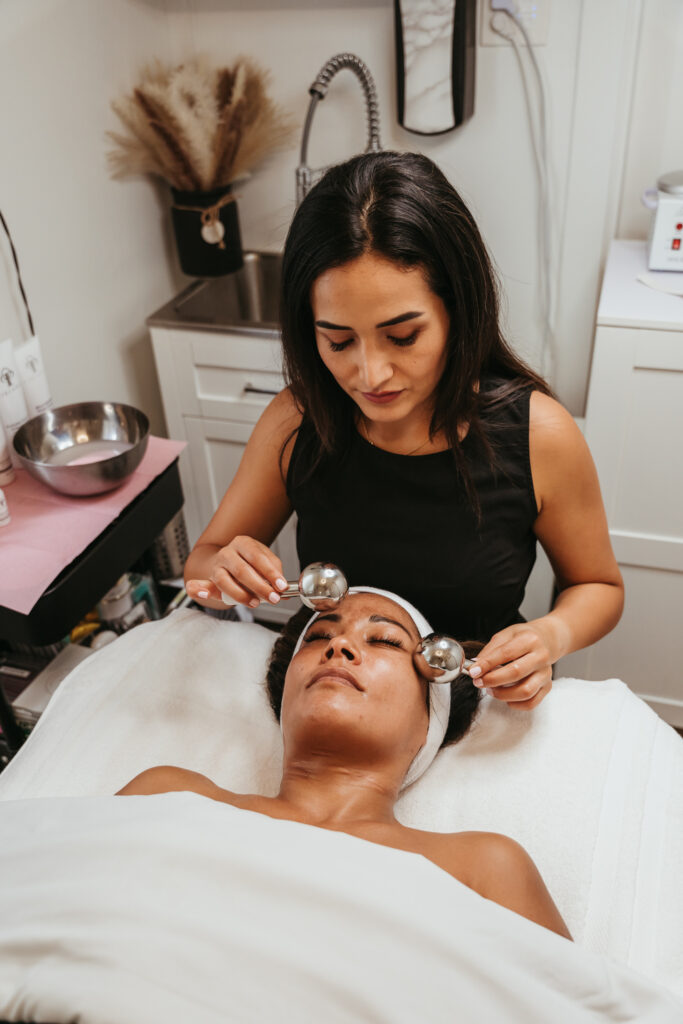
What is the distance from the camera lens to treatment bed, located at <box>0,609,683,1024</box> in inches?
34.3

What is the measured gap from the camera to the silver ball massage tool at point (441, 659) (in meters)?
1.20

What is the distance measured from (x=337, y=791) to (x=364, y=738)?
82 mm

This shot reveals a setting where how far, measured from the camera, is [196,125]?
2150 millimetres

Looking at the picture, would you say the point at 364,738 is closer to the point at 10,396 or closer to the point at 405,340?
the point at 405,340

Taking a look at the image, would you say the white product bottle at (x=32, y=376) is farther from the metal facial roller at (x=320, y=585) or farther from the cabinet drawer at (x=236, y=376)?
the metal facial roller at (x=320, y=585)

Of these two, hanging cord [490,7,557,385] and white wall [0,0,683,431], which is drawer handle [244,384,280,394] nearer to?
white wall [0,0,683,431]

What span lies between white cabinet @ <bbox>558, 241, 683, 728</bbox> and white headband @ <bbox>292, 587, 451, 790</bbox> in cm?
75

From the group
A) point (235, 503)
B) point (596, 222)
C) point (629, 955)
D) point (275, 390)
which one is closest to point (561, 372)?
point (596, 222)

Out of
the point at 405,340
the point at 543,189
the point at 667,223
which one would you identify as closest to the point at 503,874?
the point at 405,340

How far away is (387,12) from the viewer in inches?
84.5

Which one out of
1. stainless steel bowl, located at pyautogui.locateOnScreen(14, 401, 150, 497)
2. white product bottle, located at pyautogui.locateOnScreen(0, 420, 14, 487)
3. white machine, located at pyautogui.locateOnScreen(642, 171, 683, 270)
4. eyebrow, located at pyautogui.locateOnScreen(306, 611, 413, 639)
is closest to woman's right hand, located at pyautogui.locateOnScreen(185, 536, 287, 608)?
eyebrow, located at pyautogui.locateOnScreen(306, 611, 413, 639)

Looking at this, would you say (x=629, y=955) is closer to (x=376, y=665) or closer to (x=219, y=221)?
(x=376, y=665)

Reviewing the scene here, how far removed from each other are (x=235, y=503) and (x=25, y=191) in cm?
94

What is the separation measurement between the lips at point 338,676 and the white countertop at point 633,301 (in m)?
0.96
